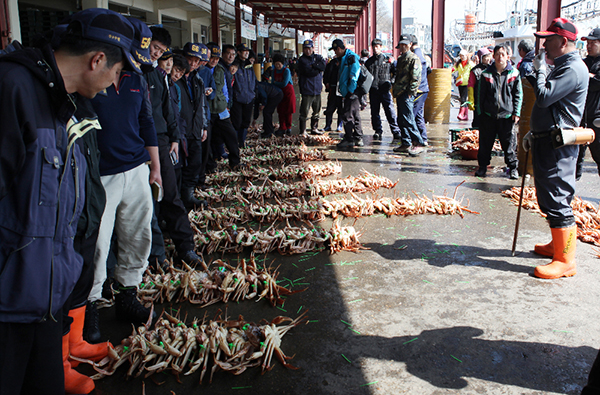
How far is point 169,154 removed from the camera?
4.47m

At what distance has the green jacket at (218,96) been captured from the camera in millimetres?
7281

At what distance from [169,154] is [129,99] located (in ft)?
4.46

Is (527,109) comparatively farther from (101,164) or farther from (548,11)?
(101,164)

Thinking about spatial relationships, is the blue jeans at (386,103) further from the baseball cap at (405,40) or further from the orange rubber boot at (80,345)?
the orange rubber boot at (80,345)

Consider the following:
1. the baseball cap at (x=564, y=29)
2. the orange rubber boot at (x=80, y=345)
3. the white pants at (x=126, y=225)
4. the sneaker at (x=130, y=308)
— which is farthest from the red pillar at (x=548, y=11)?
the orange rubber boot at (x=80, y=345)

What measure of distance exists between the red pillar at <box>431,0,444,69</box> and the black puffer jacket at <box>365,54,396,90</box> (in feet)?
10.6

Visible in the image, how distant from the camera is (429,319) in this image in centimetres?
336

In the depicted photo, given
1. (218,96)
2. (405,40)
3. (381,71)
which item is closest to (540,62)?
(218,96)

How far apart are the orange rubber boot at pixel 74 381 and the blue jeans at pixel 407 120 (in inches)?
312

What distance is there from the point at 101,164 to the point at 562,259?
3.72 m

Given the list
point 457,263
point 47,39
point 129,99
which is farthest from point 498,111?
point 47,39

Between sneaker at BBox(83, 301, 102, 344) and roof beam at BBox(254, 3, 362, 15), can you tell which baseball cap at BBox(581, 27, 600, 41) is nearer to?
sneaker at BBox(83, 301, 102, 344)

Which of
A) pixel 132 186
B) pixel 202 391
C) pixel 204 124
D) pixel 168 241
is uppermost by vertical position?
pixel 204 124

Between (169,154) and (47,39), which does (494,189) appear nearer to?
(169,154)
